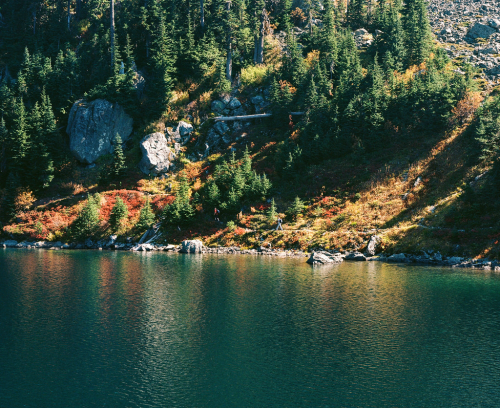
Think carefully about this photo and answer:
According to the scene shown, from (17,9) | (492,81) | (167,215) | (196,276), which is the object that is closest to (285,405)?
(196,276)

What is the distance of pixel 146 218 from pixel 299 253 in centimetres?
2927

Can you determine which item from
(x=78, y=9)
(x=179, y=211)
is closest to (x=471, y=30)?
(x=179, y=211)

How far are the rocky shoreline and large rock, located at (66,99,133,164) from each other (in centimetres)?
2254

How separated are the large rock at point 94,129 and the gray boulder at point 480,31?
3679 inches

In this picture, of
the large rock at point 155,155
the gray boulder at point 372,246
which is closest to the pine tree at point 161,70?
the large rock at point 155,155

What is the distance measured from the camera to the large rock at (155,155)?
86938 millimetres

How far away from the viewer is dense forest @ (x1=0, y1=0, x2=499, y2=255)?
78.7 metres

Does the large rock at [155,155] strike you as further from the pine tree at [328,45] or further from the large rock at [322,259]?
the large rock at [322,259]

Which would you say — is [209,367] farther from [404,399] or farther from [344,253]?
[344,253]

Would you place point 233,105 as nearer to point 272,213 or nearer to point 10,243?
point 272,213

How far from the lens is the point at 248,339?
28.8 meters

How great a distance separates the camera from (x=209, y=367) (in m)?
24.1

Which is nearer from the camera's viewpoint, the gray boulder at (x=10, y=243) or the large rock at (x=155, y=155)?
the gray boulder at (x=10, y=243)

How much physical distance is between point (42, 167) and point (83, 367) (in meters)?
73.8
